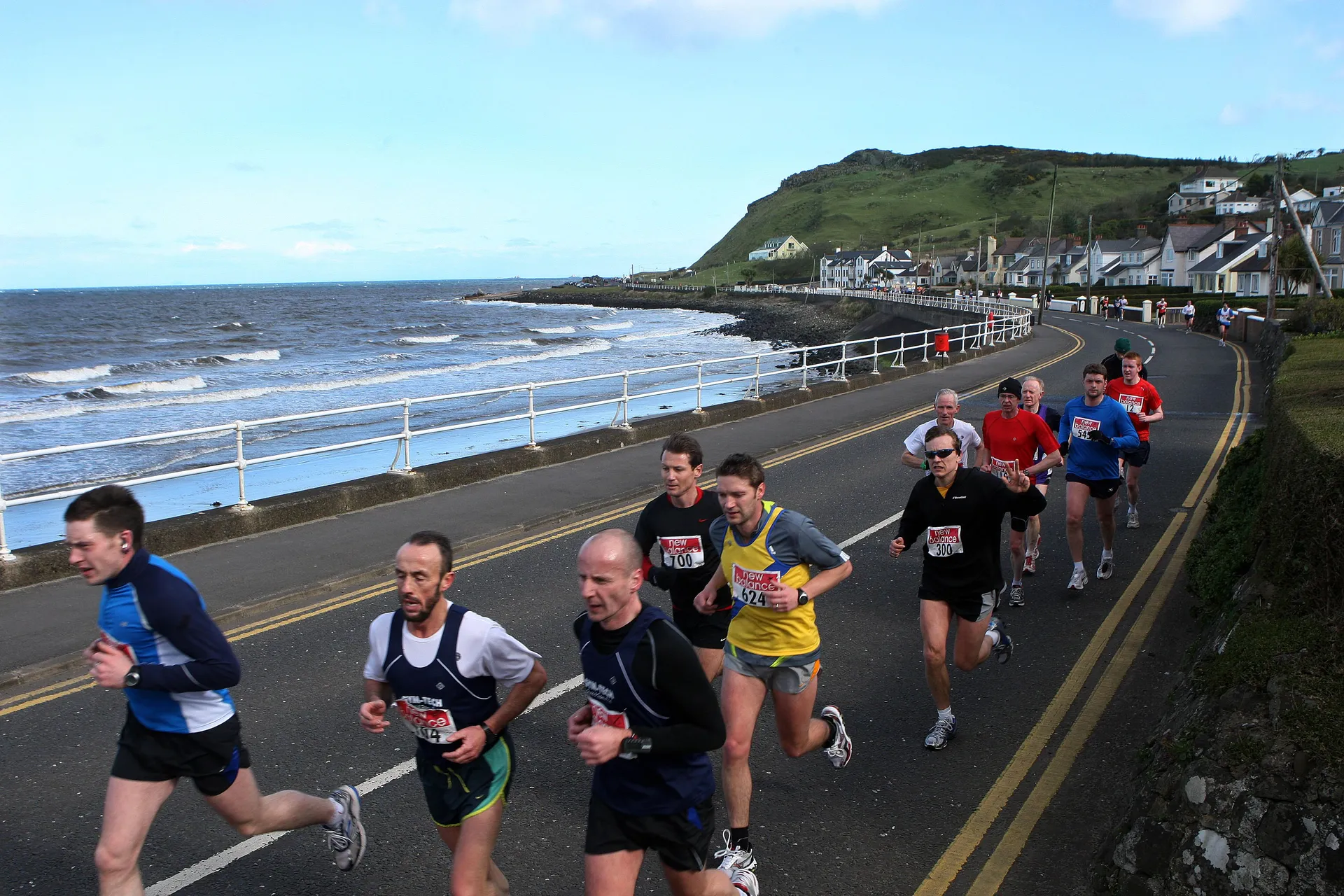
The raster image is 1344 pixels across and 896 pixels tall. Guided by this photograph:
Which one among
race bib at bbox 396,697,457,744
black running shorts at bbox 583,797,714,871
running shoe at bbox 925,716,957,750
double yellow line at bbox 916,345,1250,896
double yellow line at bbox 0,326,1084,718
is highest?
race bib at bbox 396,697,457,744

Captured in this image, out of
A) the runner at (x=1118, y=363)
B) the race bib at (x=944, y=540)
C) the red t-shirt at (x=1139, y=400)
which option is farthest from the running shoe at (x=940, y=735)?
the runner at (x=1118, y=363)

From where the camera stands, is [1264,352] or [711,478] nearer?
Result: [711,478]

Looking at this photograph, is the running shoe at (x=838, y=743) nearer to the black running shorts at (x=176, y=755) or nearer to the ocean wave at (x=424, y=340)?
the black running shorts at (x=176, y=755)

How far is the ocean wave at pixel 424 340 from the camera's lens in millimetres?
75000

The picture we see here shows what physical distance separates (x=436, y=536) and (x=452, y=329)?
311ft

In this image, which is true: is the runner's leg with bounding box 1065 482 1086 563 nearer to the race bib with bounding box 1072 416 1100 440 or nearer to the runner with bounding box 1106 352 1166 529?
the race bib with bounding box 1072 416 1100 440

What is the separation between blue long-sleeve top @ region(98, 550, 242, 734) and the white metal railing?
325 cm

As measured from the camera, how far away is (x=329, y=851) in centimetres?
482

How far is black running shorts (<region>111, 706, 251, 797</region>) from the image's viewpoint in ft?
13.1

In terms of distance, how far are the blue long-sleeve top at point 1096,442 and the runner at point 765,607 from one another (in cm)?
494

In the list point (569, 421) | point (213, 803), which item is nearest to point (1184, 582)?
point (213, 803)

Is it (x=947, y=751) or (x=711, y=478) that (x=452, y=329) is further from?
(x=947, y=751)

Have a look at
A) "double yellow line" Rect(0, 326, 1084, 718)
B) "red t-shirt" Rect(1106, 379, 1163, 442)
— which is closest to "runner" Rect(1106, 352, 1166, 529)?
"red t-shirt" Rect(1106, 379, 1163, 442)

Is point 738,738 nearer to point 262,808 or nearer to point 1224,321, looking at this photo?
point 262,808
